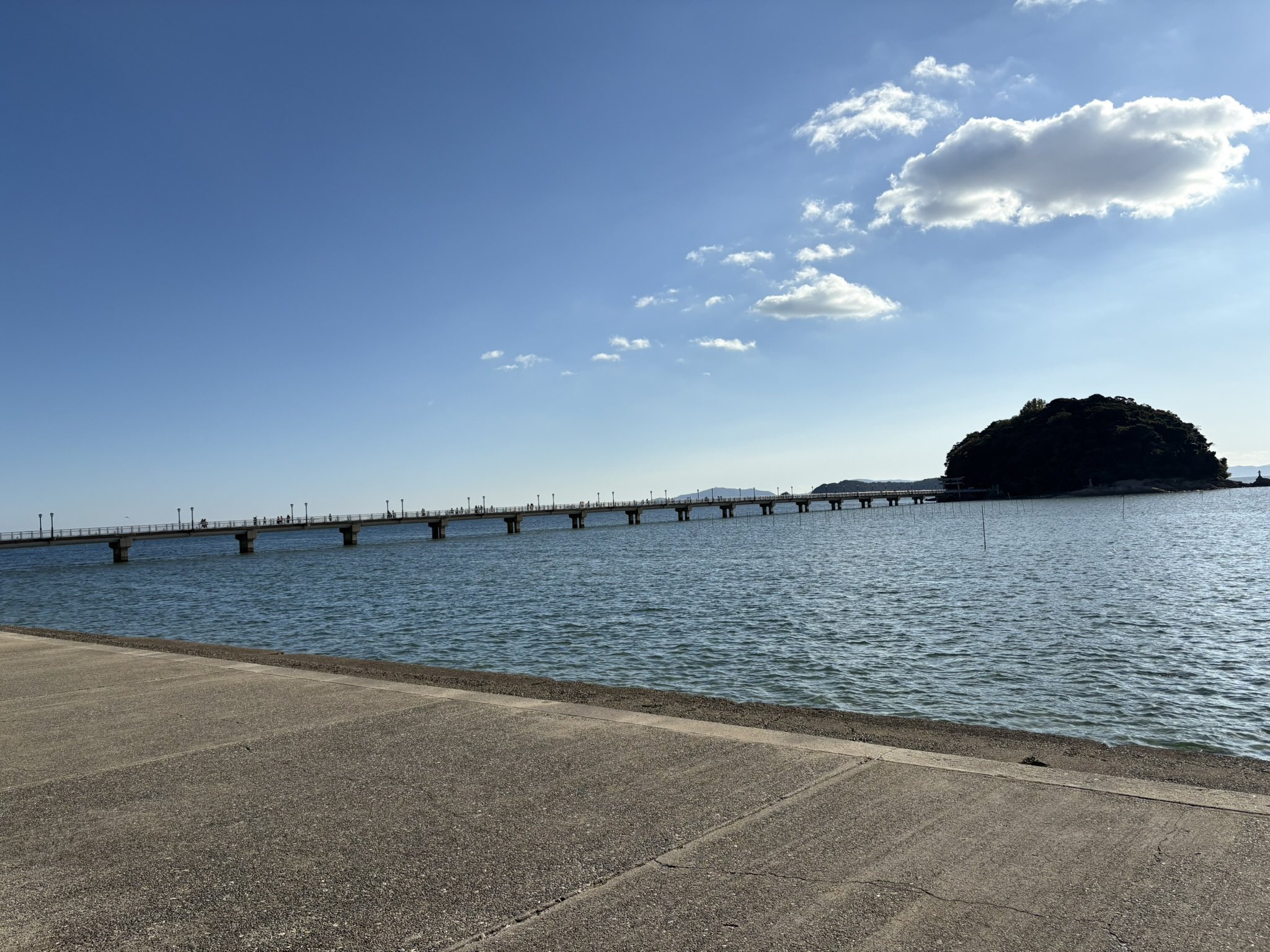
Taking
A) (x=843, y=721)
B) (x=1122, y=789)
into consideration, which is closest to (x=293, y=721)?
Answer: (x=843, y=721)

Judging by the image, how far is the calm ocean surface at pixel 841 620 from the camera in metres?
16.5

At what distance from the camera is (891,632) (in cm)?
2505

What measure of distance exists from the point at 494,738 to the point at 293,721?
2.95 metres

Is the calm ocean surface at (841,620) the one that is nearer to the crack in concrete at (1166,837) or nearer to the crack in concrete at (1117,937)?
the crack in concrete at (1166,837)

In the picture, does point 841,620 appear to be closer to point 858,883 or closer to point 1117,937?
point 858,883

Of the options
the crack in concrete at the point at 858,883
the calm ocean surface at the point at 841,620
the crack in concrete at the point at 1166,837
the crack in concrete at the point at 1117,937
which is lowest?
the calm ocean surface at the point at 841,620

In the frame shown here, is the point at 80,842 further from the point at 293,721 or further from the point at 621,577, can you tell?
the point at 621,577

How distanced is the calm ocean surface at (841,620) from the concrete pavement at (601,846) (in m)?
8.44

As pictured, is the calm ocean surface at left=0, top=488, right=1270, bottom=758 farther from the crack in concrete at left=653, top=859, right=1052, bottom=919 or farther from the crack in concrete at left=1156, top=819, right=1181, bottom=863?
the crack in concrete at left=653, top=859, right=1052, bottom=919

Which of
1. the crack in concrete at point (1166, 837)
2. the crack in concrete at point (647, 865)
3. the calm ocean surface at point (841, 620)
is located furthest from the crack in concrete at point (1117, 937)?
the calm ocean surface at point (841, 620)

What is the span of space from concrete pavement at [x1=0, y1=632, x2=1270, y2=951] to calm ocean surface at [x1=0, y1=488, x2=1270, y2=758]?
844 centimetres

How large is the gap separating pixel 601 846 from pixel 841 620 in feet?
76.4

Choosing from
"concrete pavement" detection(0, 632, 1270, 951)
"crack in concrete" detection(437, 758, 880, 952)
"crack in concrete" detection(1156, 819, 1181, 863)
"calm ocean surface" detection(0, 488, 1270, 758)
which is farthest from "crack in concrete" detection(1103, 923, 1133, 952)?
"calm ocean surface" detection(0, 488, 1270, 758)

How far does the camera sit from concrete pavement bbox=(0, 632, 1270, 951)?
4574 mm
